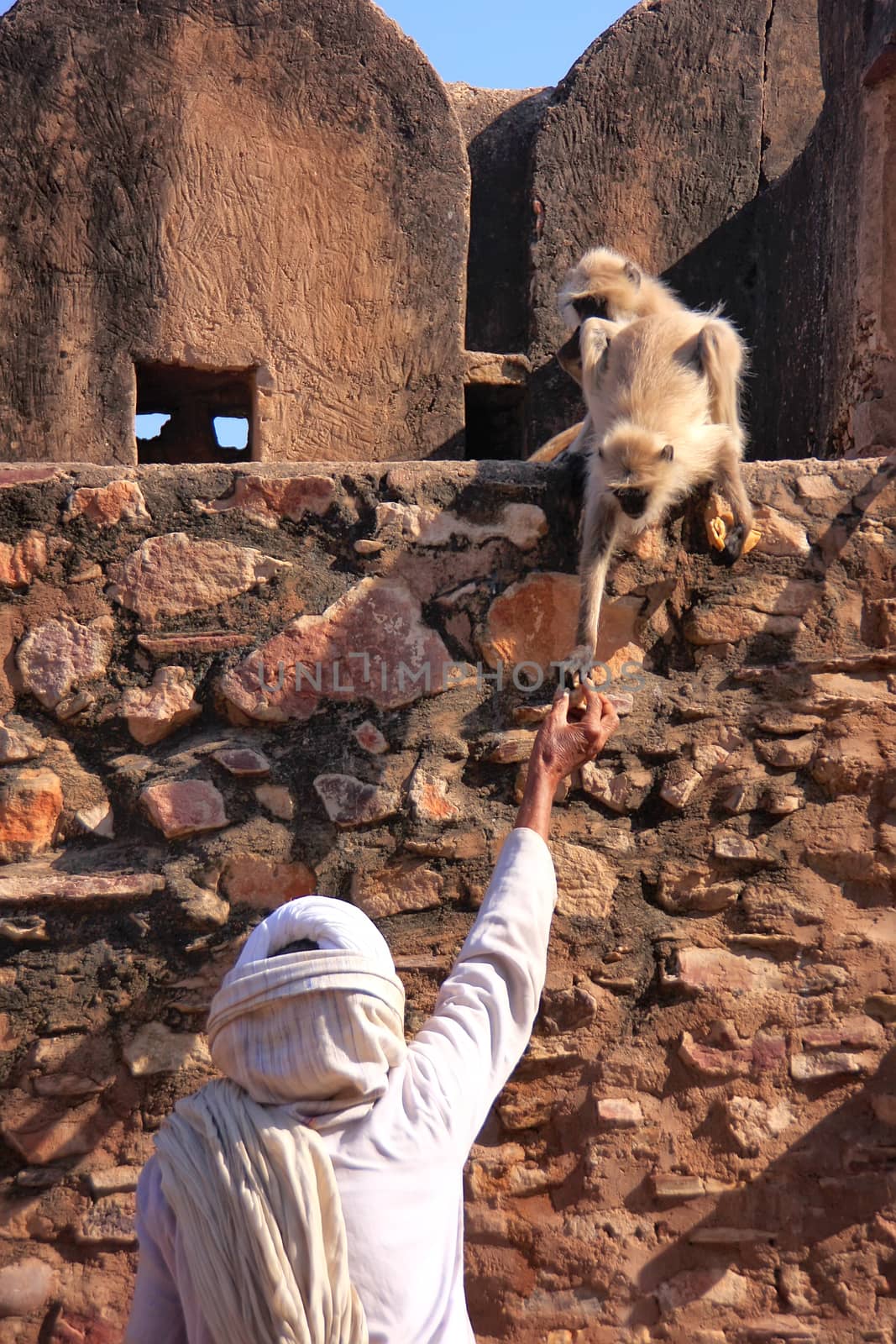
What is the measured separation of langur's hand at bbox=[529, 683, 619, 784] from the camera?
213 cm

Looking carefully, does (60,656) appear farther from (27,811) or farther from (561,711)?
(561,711)

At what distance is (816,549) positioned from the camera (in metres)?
2.83

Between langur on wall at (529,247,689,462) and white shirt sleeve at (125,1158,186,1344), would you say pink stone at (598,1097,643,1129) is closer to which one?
white shirt sleeve at (125,1158,186,1344)

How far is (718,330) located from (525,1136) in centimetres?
193

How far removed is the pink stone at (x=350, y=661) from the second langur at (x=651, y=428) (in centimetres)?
31

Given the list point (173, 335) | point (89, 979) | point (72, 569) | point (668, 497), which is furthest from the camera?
point (173, 335)

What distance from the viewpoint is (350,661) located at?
8.73 ft

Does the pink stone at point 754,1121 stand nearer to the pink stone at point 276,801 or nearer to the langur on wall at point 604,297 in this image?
the pink stone at point 276,801

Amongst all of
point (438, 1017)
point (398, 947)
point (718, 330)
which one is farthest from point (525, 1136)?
point (718, 330)

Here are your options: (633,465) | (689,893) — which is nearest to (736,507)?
(633,465)

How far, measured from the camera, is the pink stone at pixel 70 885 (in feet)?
7.98

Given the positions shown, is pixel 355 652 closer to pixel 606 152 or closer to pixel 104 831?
pixel 104 831

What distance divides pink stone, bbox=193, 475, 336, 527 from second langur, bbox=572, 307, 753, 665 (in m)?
0.54

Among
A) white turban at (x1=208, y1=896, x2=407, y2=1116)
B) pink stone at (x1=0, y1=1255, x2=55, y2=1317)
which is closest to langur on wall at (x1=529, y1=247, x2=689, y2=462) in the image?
pink stone at (x1=0, y1=1255, x2=55, y2=1317)
